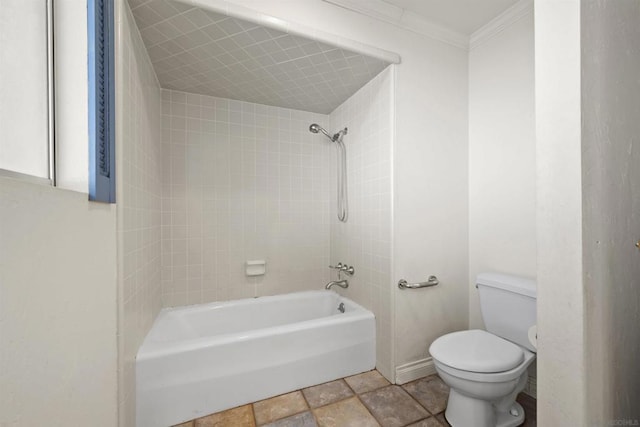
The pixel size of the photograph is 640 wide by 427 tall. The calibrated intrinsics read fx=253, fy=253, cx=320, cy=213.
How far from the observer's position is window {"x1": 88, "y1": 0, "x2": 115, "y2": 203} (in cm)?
85

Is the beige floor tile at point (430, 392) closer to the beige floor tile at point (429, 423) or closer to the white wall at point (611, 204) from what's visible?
the beige floor tile at point (429, 423)

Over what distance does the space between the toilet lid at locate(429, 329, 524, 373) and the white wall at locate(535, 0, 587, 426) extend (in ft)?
1.37

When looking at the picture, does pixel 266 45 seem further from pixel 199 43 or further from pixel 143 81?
pixel 143 81

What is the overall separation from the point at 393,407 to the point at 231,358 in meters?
0.96

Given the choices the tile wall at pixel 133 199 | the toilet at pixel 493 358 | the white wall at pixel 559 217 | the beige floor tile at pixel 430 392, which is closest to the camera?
the white wall at pixel 559 217

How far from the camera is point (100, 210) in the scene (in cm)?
90

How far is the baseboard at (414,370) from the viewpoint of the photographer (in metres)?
1.65

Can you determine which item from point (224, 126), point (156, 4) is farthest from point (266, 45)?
point (224, 126)

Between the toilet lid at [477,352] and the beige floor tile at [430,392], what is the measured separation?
1.27ft

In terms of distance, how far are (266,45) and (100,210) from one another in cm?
118

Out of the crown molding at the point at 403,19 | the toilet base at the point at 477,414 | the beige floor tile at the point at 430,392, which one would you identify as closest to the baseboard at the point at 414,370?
the beige floor tile at the point at 430,392

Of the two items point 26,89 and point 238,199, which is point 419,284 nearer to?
point 238,199

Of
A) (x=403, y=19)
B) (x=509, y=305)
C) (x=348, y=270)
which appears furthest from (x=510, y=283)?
(x=403, y=19)

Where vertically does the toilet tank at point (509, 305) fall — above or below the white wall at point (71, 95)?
below
